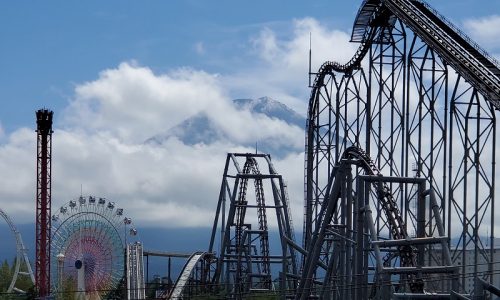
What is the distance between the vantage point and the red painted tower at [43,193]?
62781mm

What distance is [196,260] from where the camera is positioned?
60.8m

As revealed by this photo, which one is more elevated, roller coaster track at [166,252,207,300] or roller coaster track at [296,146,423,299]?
roller coaster track at [296,146,423,299]

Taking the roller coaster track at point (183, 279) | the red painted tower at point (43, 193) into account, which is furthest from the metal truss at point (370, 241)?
the red painted tower at point (43, 193)

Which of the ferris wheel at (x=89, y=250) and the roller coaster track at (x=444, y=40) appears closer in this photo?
the roller coaster track at (x=444, y=40)


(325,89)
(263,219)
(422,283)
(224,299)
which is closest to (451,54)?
(422,283)

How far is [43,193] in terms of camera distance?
62.9m

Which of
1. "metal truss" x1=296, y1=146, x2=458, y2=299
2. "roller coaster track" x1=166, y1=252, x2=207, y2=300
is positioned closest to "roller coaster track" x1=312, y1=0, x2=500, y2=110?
"metal truss" x1=296, y1=146, x2=458, y2=299

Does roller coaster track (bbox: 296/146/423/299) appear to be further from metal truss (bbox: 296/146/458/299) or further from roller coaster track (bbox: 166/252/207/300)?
roller coaster track (bbox: 166/252/207/300)

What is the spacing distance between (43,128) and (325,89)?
18.2 meters

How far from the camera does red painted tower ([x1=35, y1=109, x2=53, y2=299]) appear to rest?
62781 mm

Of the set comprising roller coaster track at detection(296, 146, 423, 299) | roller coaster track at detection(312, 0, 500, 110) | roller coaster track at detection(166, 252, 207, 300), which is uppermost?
roller coaster track at detection(312, 0, 500, 110)

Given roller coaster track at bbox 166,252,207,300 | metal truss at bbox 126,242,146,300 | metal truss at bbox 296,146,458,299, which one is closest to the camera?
metal truss at bbox 296,146,458,299

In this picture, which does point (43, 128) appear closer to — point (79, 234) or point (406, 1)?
point (79, 234)

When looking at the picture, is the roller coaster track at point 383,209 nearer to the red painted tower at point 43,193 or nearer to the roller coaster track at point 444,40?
the roller coaster track at point 444,40
